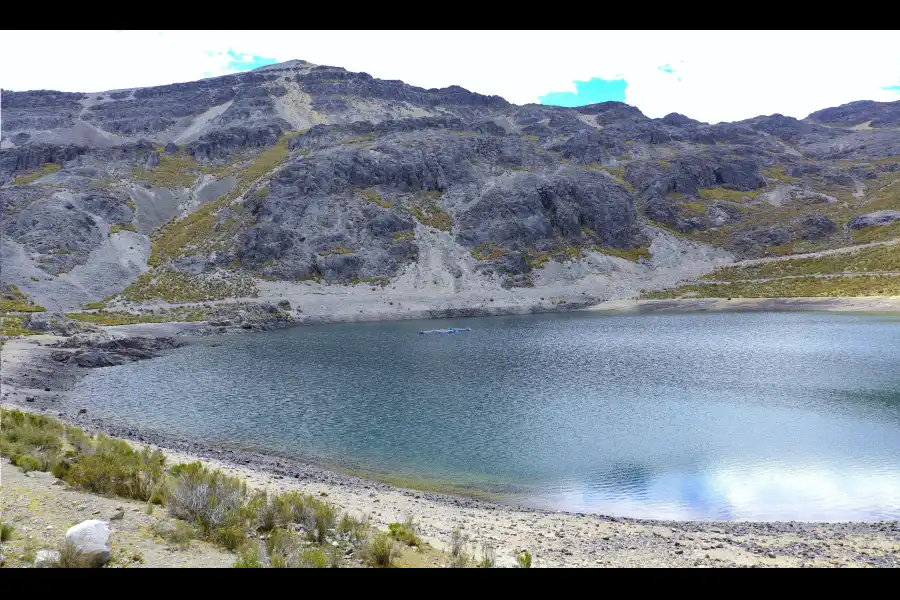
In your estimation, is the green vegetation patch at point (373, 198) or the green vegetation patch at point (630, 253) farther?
the green vegetation patch at point (373, 198)

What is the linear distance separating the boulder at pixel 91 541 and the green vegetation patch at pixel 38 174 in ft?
536

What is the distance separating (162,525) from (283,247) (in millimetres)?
105071

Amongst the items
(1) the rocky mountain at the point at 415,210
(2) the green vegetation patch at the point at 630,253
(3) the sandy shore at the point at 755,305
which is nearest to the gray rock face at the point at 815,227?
(1) the rocky mountain at the point at 415,210

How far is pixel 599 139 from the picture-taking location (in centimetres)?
17250

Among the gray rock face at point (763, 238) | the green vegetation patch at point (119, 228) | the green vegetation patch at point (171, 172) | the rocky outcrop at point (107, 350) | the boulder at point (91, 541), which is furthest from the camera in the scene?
the green vegetation patch at point (171, 172)

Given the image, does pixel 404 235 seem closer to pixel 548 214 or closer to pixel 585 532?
pixel 548 214

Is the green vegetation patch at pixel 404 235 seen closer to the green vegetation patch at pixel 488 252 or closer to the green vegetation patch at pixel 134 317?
the green vegetation patch at pixel 488 252

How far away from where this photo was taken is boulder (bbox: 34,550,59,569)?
8.08 meters

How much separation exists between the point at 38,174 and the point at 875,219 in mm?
208583

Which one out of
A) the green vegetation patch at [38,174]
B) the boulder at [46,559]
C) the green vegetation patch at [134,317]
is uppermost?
the green vegetation patch at [38,174]

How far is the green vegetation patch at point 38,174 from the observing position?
138 m

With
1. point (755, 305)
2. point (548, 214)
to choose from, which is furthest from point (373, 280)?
point (755, 305)

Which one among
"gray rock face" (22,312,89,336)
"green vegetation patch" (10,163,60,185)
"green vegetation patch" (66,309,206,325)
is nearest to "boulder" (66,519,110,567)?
"gray rock face" (22,312,89,336)

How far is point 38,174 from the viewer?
5650 inches
